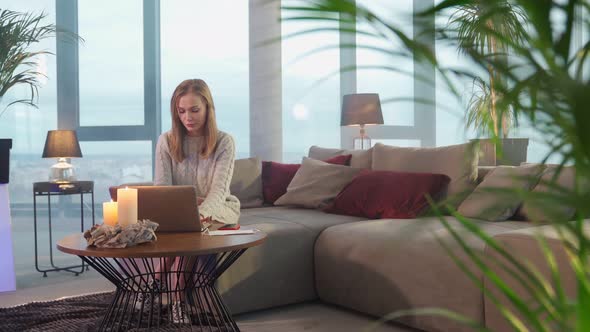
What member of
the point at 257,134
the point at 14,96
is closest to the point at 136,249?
the point at 257,134

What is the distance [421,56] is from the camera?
0.46m

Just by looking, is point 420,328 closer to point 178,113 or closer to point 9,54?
point 178,113

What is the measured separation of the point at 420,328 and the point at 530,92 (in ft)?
8.31

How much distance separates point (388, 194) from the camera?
359cm

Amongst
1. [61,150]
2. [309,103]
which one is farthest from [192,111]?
[309,103]

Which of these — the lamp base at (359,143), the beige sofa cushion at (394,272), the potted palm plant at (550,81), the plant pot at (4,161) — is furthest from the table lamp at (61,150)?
the potted palm plant at (550,81)

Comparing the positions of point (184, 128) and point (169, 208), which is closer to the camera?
point (169, 208)

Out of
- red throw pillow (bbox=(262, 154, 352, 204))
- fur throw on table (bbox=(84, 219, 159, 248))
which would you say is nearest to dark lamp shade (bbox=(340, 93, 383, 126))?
red throw pillow (bbox=(262, 154, 352, 204))

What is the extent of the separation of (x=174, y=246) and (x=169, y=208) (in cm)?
40

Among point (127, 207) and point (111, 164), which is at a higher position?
point (111, 164)

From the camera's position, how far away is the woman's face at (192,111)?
314cm

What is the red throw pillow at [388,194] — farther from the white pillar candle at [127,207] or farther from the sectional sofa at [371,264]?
the white pillar candle at [127,207]

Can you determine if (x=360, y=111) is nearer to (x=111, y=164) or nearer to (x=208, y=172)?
(x=208, y=172)

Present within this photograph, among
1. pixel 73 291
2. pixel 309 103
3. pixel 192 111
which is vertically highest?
pixel 309 103
